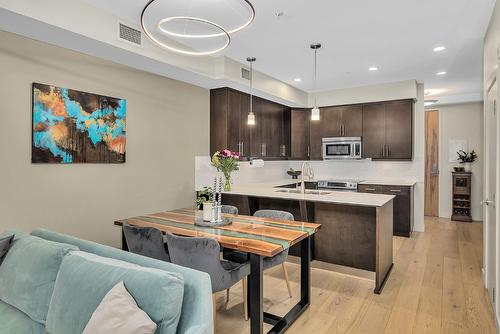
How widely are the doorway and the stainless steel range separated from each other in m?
2.63

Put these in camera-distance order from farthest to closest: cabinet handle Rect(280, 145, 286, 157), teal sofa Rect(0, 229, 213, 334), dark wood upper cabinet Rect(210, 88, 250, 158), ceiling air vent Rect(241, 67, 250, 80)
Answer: cabinet handle Rect(280, 145, 286, 157) < dark wood upper cabinet Rect(210, 88, 250, 158) < ceiling air vent Rect(241, 67, 250, 80) < teal sofa Rect(0, 229, 213, 334)

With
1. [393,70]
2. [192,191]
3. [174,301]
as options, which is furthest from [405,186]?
[174,301]

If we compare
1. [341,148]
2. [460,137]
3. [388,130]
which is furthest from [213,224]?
[460,137]

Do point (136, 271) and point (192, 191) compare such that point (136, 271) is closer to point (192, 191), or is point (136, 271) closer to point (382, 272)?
point (382, 272)

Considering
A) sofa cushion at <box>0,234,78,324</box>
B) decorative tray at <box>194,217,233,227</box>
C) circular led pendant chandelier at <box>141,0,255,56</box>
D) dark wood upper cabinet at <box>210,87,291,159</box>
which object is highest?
circular led pendant chandelier at <box>141,0,255,56</box>

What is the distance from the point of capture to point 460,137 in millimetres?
6746

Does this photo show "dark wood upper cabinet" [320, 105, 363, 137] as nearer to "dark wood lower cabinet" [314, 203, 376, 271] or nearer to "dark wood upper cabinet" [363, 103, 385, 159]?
"dark wood upper cabinet" [363, 103, 385, 159]

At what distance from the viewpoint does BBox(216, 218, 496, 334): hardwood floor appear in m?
2.52

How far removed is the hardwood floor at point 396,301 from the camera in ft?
8.26

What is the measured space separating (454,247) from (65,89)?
547 cm

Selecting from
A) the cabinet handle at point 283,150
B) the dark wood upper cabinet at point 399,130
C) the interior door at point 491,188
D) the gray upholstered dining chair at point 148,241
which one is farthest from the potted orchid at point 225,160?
the dark wood upper cabinet at point 399,130

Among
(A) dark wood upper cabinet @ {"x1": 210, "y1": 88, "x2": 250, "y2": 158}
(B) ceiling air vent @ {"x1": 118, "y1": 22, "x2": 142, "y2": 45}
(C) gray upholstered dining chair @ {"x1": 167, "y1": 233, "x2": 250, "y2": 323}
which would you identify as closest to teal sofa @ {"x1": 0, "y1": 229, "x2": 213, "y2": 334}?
(C) gray upholstered dining chair @ {"x1": 167, "y1": 233, "x2": 250, "y2": 323}

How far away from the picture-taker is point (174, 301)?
4.60 ft

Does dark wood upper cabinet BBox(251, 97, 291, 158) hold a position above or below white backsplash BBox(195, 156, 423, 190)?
above
